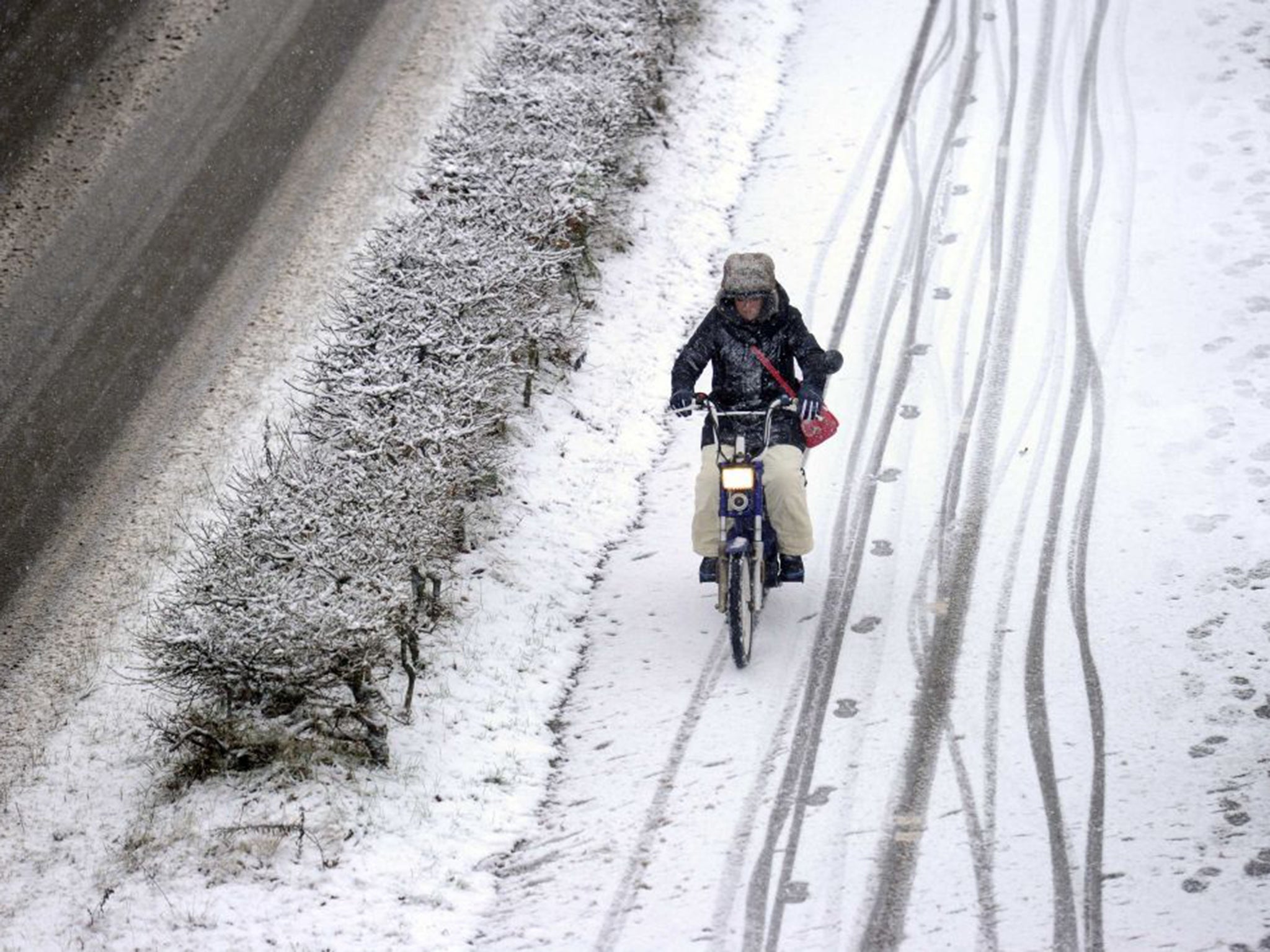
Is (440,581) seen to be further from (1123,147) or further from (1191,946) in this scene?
(1123,147)

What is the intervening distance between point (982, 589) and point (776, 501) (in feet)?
4.94

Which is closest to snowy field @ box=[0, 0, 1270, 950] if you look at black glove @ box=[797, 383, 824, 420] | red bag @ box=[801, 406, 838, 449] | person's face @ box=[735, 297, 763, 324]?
red bag @ box=[801, 406, 838, 449]

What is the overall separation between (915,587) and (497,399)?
339cm

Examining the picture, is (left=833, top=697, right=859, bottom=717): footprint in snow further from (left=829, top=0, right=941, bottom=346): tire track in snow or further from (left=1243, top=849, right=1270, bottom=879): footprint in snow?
(left=829, top=0, right=941, bottom=346): tire track in snow

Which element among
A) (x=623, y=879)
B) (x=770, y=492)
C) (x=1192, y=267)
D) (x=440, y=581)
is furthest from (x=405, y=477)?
(x=1192, y=267)

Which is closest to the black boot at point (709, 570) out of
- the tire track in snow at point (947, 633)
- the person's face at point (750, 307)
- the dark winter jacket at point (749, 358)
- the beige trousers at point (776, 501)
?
the beige trousers at point (776, 501)

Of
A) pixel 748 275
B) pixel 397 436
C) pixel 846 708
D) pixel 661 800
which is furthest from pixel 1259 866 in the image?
pixel 397 436

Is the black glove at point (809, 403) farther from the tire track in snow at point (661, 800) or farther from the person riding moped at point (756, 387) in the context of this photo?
the tire track in snow at point (661, 800)

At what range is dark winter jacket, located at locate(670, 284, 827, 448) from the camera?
10281 millimetres

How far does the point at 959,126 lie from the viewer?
17188 mm

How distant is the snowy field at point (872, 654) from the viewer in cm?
786

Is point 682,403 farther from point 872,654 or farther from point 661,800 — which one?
point 661,800

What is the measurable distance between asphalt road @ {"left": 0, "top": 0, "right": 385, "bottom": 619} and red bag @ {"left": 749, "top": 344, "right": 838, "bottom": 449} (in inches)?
221

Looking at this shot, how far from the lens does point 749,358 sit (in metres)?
10.3
